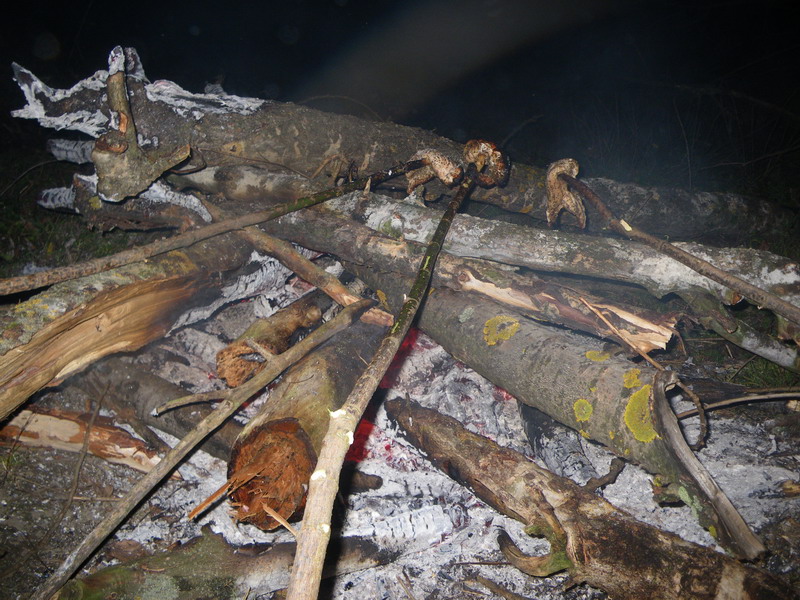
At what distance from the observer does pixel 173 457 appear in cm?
212

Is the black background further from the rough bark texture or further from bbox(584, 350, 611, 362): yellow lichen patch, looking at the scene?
the rough bark texture

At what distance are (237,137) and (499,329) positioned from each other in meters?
2.65

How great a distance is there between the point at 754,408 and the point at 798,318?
1118 mm

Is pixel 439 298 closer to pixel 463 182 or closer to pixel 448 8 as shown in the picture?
pixel 463 182

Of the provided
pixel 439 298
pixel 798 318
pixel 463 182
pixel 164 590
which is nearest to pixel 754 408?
pixel 798 318

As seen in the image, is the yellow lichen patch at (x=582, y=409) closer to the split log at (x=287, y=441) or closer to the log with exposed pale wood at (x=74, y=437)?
the split log at (x=287, y=441)

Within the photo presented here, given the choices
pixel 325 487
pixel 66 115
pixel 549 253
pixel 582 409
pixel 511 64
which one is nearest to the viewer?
pixel 325 487

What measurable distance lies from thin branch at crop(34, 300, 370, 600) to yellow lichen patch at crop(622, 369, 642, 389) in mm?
1751

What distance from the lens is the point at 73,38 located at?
7.54 meters

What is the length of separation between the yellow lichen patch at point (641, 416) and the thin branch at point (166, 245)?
8.05 feet

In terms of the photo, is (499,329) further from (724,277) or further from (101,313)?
(101,313)

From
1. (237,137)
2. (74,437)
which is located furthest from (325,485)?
(237,137)

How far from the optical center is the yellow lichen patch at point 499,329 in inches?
114

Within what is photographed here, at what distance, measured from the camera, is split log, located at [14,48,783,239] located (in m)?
3.41
